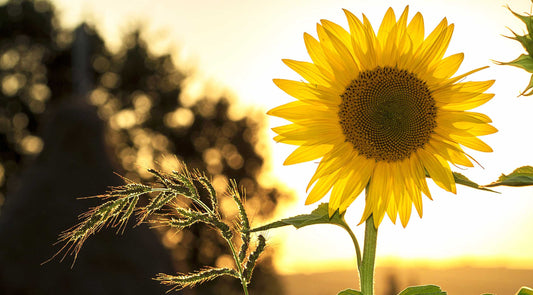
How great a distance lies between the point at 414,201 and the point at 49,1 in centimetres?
2994

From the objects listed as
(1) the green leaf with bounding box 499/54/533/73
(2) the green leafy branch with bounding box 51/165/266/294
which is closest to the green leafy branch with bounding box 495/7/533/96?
(1) the green leaf with bounding box 499/54/533/73

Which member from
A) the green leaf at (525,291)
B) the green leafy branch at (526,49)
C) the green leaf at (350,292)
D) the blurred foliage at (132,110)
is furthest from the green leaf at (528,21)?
the blurred foliage at (132,110)

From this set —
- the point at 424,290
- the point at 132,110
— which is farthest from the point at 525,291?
the point at 132,110

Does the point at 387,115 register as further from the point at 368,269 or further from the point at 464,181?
the point at 368,269

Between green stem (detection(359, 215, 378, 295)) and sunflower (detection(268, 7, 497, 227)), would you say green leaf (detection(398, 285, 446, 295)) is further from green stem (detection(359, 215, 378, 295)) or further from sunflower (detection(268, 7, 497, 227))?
sunflower (detection(268, 7, 497, 227))

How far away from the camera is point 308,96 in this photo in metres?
1.95

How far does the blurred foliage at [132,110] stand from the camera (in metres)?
23.2

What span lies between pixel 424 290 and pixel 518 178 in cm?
37

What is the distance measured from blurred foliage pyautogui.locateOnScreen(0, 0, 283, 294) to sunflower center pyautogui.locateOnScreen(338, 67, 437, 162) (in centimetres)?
1974

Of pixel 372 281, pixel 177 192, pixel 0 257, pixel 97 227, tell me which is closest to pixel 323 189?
pixel 372 281

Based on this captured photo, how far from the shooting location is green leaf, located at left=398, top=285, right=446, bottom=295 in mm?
1599

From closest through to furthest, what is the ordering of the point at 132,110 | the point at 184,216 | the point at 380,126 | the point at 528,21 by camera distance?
the point at 184,216 < the point at 528,21 < the point at 380,126 < the point at 132,110

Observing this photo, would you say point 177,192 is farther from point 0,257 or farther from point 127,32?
point 127,32

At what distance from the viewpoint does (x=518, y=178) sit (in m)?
1.60
